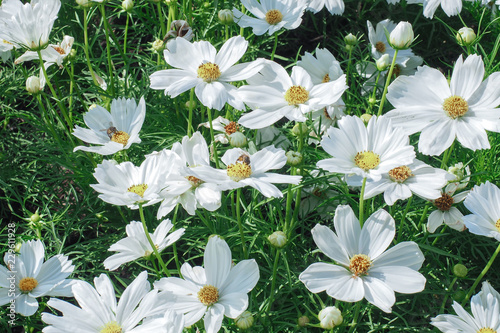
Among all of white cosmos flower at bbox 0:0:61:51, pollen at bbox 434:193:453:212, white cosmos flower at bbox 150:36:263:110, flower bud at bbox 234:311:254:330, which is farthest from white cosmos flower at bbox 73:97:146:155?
pollen at bbox 434:193:453:212

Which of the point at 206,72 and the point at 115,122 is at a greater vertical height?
the point at 206,72

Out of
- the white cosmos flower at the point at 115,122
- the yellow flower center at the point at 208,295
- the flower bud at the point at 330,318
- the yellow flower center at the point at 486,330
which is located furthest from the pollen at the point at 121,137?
the yellow flower center at the point at 486,330

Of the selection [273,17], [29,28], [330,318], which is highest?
[273,17]

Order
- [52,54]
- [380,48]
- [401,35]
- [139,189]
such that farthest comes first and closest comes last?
[380,48], [52,54], [401,35], [139,189]

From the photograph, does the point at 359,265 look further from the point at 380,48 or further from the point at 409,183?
the point at 380,48

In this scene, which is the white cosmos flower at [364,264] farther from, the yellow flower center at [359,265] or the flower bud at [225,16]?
the flower bud at [225,16]

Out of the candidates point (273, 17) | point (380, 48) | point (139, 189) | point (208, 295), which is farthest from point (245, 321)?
point (380, 48)

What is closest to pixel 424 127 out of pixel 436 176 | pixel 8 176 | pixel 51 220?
pixel 436 176

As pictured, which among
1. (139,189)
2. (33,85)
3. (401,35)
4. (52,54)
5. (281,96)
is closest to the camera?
(139,189)
